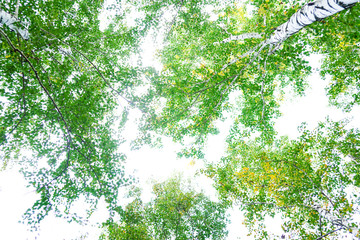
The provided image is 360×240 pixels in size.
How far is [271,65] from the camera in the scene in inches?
179

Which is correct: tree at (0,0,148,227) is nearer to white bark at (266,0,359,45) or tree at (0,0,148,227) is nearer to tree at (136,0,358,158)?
tree at (136,0,358,158)

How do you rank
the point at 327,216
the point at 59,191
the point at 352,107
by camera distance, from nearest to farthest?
the point at 59,191, the point at 327,216, the point at 352,107

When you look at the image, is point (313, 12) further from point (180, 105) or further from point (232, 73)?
point (180, 105)

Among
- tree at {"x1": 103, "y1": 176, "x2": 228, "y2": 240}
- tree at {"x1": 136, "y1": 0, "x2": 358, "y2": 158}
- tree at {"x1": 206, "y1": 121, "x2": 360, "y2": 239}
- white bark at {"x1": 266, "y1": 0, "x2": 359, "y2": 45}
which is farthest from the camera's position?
tree at {"x1": 103, "y1": 176, "x2": 228, "y2": 240}

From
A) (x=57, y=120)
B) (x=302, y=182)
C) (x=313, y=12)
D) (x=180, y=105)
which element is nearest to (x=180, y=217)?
(x=302, y=182)

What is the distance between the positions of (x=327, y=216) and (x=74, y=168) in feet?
23.5

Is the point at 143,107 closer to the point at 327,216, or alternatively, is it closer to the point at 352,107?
the point at 327,216

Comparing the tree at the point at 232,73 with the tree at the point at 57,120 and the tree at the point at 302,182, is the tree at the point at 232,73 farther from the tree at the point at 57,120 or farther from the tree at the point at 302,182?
the tree at the point at 57,120

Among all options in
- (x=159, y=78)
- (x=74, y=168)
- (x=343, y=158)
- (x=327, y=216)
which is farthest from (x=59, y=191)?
(x=343, y=158)

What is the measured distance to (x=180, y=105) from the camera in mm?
5609

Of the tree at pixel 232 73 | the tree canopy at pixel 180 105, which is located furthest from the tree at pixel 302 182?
the tree at pixel 232 73

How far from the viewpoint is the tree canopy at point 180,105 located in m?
3.21

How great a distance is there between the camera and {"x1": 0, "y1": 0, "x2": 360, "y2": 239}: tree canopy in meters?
3.21

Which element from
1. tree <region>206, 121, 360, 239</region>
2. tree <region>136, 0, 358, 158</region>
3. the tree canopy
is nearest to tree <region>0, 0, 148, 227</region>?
the tree canopy
